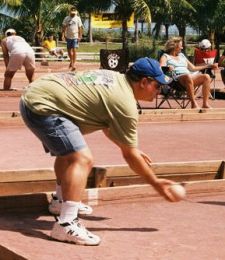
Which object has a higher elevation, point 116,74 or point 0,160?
point 116,74

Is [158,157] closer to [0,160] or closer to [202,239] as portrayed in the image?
[0,160]

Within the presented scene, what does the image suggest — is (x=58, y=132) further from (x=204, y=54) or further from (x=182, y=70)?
(x=204, y=54)

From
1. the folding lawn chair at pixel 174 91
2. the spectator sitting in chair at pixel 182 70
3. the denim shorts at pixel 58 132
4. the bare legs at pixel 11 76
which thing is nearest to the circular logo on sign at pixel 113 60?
the bare legs at pixel 11 76

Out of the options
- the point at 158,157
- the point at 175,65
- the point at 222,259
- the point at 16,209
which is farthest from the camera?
the point at 175,65

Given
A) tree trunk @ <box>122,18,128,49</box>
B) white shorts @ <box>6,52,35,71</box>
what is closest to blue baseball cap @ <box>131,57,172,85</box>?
white shorts @ <box>6,52,35,71</box>

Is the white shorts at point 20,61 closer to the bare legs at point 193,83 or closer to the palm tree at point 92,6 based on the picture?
the bare legs at point 193,83

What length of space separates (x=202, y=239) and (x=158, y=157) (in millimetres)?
3719

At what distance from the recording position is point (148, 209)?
5.97 metres

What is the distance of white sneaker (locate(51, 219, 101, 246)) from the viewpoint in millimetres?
4859

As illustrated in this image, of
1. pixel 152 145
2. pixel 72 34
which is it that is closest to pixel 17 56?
pixel 72 34

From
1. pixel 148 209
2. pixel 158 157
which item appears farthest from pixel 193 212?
pixel 158 157

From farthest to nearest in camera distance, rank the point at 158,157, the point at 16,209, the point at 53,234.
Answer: the point at 158,157
the point at 16,209
the point at 53,234

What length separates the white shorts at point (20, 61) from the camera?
15242 mm

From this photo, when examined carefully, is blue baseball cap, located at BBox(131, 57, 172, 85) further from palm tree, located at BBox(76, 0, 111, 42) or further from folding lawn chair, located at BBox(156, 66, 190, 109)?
palm tree, located at BBox(76, 0, 111, 42)
